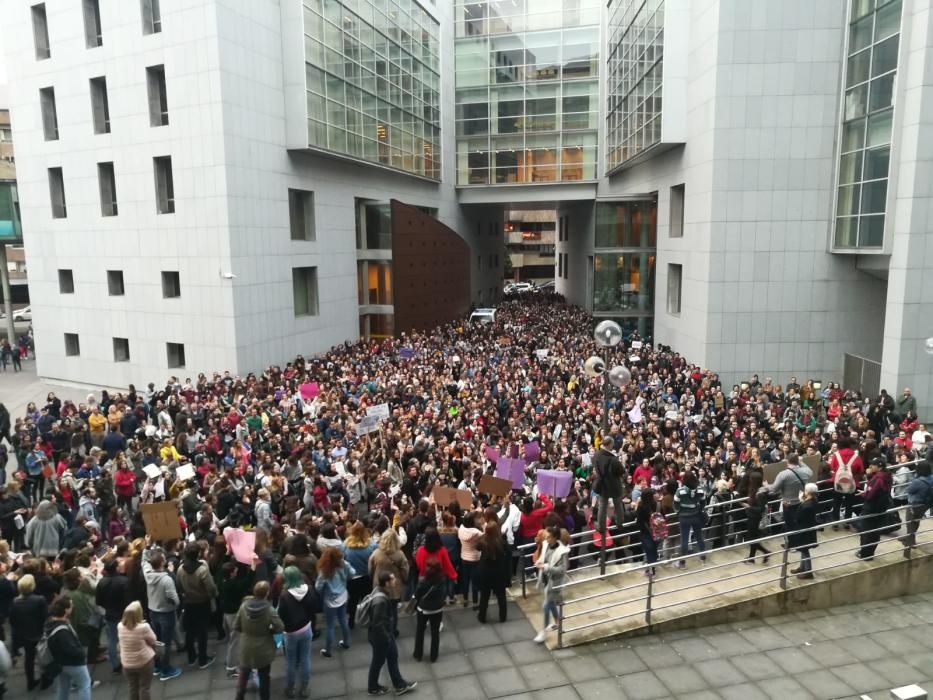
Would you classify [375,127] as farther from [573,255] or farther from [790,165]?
[573,255]

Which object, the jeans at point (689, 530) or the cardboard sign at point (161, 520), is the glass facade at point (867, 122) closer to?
the jeans at point (689, 530)

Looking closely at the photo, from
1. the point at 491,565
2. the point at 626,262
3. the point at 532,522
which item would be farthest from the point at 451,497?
the point at 626,262

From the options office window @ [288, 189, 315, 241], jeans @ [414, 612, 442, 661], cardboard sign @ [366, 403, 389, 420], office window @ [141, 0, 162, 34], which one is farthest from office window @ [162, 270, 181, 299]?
jeans @ [414, 612, 442, 661]

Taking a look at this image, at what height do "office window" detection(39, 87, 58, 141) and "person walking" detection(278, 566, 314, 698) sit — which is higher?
"office window" detection(39, 87, 58, 141)

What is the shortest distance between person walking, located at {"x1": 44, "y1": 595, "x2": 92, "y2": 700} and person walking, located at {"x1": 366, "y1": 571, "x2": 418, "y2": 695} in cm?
314

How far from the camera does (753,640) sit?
356 inches

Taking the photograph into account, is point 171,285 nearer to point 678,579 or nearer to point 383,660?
point 383,660

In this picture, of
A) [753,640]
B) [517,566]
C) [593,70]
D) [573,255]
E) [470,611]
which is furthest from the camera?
[573,255]

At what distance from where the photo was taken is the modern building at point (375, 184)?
2148 centimetres

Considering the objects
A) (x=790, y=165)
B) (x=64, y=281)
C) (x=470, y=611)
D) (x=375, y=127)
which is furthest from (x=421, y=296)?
(x=470, y=611)

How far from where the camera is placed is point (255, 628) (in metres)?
7.30

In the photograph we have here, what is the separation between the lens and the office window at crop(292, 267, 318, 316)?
29750 millimetres

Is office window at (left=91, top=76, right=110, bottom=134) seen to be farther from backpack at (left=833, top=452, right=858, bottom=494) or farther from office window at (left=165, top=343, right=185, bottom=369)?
backpack at (left=833, top=452, right=858, bottom=494)

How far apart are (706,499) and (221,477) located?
8.76 metres
